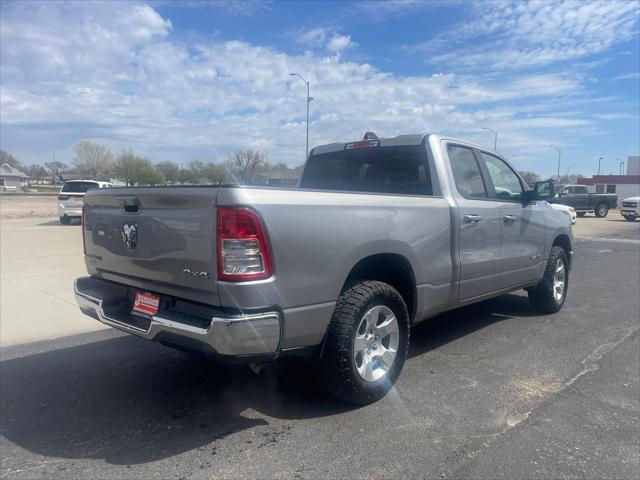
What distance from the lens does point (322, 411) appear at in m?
3.50

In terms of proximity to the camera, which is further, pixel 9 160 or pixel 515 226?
pixel 9 160

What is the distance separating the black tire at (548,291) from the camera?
5.94m

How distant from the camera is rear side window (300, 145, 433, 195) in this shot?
453 cm

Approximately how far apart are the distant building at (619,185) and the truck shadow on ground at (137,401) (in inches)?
2610

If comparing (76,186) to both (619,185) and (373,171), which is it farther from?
(619,185)

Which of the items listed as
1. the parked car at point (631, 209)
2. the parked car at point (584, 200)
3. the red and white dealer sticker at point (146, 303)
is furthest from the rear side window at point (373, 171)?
the parked car at point (631, 209)

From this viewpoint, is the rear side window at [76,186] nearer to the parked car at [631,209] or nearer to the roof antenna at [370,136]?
the roof antenna at [370,136]

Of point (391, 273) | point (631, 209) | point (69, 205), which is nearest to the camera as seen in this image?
point (391, 273)

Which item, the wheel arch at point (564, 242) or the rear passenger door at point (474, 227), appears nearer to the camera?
the rear passenger door at point (474, 227)

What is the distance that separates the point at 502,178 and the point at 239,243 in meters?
3.61

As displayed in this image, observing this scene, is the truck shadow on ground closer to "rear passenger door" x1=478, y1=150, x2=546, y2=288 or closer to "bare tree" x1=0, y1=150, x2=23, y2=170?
"rear passenger door" x1=478, y1=150, x2=546, y2=288

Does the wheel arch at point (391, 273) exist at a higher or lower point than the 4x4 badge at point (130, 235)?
lower

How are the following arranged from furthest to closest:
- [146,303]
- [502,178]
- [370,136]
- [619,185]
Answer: [619,185] < [502,178] < [370,136] < [146,303]

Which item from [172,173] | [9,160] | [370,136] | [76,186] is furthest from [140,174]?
[9,160]
